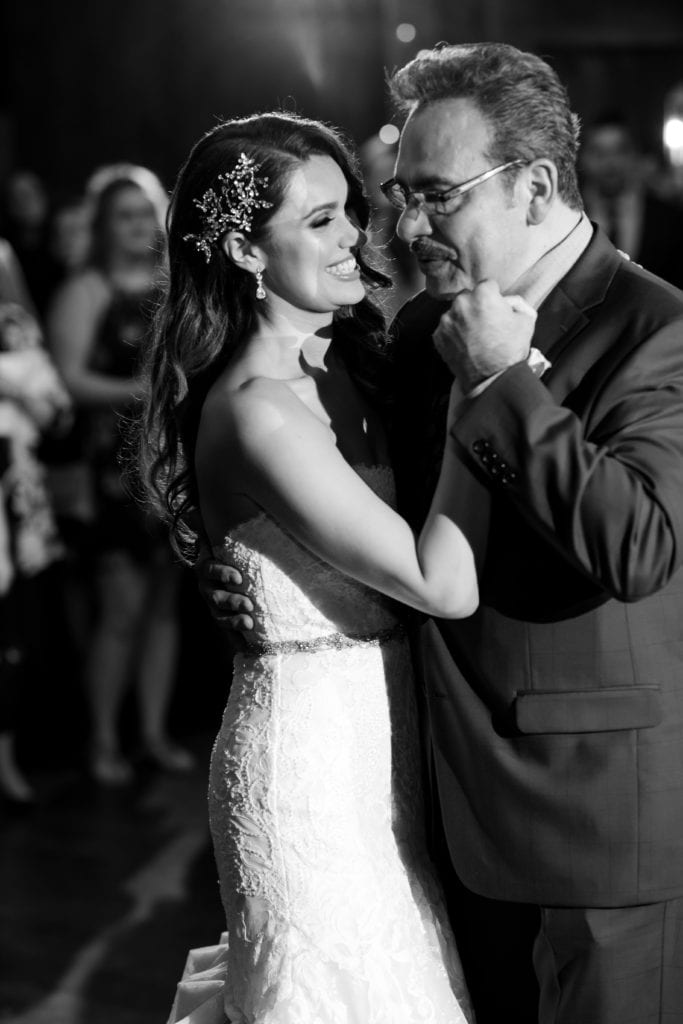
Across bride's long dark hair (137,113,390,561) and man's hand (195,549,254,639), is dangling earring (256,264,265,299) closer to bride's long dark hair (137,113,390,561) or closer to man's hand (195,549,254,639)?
bride's long dark hair (137,113,390,561)

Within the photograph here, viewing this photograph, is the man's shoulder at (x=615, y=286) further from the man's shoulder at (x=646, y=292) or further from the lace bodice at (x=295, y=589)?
the lace bodice at (x=295, y=589)

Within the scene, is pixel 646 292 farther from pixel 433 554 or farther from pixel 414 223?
pixel 433 554

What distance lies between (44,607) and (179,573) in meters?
0.72

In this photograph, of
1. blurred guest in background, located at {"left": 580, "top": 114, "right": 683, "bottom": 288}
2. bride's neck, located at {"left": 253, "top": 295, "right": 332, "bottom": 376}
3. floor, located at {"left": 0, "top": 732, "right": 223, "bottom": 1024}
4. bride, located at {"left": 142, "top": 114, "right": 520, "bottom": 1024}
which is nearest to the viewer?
bride, located at {"left": 142, "top": 114, "right": 520, "bottom": 1024}

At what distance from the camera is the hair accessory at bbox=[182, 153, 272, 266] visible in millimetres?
2314

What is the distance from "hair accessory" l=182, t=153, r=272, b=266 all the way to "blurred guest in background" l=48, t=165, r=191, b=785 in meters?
2.58

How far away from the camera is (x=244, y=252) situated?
237cm

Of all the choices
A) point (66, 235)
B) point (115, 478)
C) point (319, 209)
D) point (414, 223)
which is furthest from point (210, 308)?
point (66, 235)

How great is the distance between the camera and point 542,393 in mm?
1948

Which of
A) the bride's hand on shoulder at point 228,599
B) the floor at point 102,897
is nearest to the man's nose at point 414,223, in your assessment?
the bride's hand on shoulder at point 228,599

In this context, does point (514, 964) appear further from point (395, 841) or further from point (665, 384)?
point (665, 384)

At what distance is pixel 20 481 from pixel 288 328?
96.0 inches

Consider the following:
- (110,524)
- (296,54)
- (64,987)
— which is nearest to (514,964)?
(64,987)


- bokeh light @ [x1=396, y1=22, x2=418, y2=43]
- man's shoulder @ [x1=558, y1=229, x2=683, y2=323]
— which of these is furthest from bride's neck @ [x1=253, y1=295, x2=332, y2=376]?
bokeh light @ [x1=396, y1=22, x2=418, y2=43]
